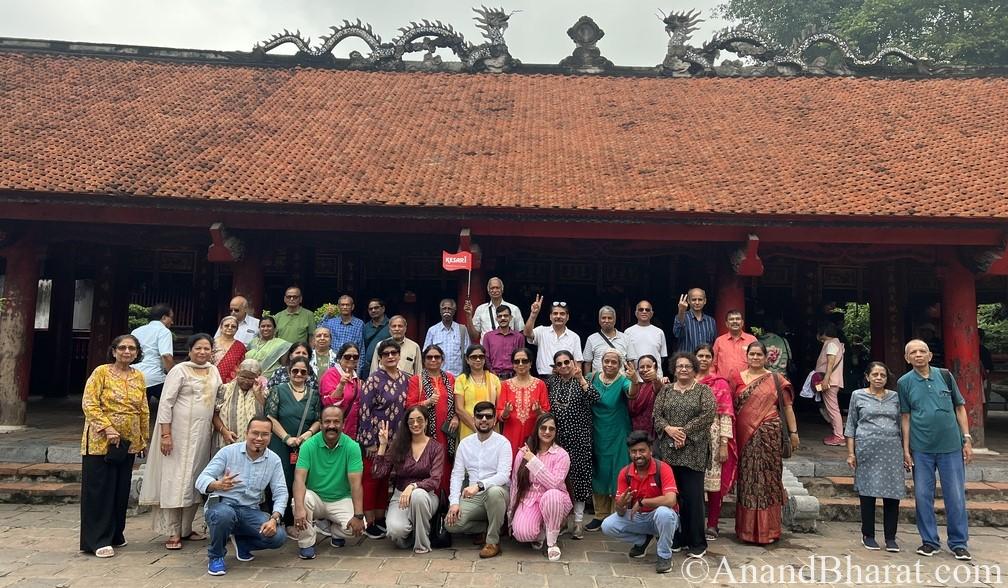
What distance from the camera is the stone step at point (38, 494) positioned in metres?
5.69

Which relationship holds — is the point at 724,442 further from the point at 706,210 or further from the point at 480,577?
the point at 706,210

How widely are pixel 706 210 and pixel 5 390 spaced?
26.1 feet

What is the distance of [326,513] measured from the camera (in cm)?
441

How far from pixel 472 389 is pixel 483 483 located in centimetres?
74

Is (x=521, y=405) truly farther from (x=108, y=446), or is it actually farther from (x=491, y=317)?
(x=108, y=446)

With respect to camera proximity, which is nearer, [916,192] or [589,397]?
[589,397]

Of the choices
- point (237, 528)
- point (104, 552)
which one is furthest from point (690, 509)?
point (104, 552)

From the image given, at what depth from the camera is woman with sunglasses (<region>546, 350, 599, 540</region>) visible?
192 inches

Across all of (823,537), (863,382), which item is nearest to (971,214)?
(863,382)

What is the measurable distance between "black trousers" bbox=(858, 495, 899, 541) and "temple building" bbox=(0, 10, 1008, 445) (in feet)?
9.54

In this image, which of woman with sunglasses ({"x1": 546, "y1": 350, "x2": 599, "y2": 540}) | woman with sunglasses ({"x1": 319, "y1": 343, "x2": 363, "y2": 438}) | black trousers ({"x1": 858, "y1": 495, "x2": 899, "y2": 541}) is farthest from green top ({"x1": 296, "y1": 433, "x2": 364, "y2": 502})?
black trousers ({"x1": 858, "y1": 495, "x2": 899, "y2": 541})

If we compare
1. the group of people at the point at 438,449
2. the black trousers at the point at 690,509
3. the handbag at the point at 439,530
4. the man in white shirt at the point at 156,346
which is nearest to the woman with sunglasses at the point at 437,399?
the group of people at the point at 438,449

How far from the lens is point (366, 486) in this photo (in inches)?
186

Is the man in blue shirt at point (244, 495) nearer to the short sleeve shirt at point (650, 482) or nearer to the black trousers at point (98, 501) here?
the black trousers at point (98, 501)
